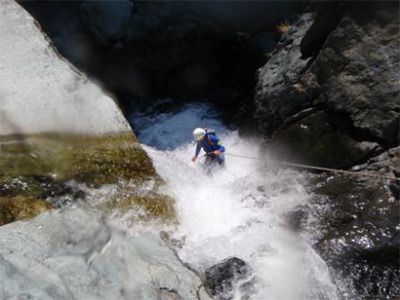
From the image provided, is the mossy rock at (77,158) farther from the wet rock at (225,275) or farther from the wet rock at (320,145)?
the wet rock at (320,145)

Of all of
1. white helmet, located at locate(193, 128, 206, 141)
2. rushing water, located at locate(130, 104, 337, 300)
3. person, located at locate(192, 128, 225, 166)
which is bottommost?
rushing water, located at locate(130, 104, 337, 300)

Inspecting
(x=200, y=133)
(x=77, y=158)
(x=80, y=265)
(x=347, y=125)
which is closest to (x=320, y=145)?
(x=347, y=125)

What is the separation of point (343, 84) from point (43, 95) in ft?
16.8

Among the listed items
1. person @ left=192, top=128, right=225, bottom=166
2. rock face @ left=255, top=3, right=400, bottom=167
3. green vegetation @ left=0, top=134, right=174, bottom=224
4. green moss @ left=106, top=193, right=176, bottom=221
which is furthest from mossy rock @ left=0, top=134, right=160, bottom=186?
rock face @ left=255, top=3, right=400, bottom=167

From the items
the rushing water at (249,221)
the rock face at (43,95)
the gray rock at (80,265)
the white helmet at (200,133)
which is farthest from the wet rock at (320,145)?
the gray rock at (80,265)

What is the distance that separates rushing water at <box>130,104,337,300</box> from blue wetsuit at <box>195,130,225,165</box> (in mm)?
303

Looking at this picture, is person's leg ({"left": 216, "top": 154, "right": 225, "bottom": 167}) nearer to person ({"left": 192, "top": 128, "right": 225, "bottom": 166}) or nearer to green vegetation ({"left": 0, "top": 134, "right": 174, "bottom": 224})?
person ({"left": 192, "top": 128, "right": 225, "bottom": 166})

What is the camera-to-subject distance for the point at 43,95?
720 centimetres

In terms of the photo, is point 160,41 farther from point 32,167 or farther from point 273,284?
point 273,284

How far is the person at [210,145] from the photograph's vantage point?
9.80 m

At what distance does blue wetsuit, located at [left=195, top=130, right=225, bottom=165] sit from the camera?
9812 mm

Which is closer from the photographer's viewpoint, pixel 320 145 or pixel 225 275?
pixel 225 275

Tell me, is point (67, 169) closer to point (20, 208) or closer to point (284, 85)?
point (20, 208)

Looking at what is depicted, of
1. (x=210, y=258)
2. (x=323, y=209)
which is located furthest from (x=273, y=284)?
(x=323, y=209)
